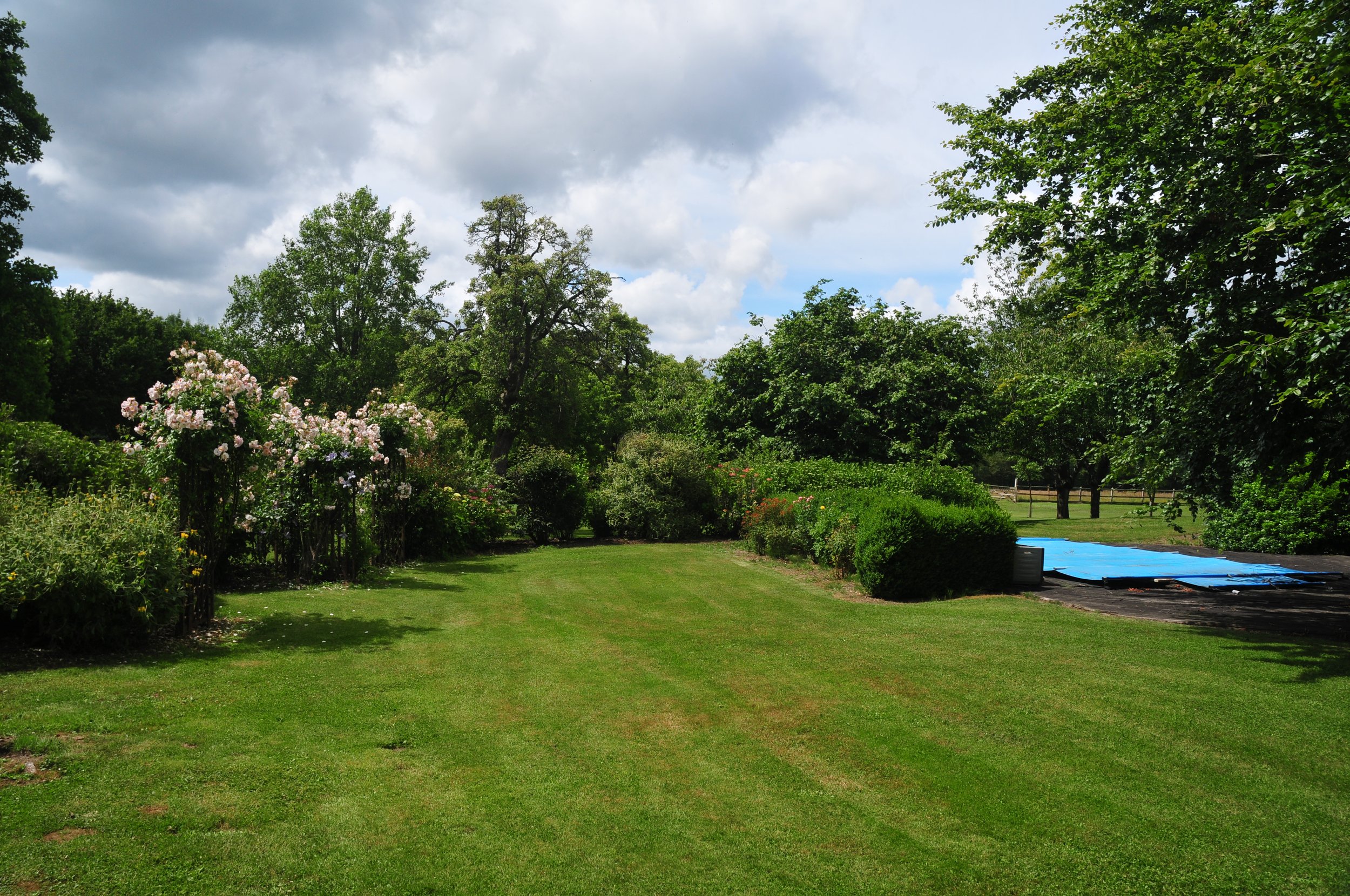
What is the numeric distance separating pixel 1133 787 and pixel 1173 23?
1411cm

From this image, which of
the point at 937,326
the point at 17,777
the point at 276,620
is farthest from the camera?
the point at 937,326

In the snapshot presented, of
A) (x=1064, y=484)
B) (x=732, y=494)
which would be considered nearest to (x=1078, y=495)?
(x=1064, y=484)

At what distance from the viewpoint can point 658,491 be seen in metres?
21.3

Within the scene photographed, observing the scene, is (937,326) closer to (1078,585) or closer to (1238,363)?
(1078,585)

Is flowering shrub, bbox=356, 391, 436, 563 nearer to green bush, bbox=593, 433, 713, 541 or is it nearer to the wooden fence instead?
green bush, bbox=593, 433, 713, 541

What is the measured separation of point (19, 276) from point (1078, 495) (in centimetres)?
6193

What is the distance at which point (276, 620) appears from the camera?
30.5ft

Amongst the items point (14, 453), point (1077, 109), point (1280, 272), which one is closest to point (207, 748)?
point (14, 453)

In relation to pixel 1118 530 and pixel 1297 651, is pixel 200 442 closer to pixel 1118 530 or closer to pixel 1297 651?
pixel 1297 651

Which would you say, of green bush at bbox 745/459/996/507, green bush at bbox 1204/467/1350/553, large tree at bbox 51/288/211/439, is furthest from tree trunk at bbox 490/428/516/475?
green bush at bbox 1204/467/1350/553

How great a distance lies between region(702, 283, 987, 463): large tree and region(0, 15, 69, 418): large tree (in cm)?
2116

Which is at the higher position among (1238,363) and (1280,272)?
(1280,272)

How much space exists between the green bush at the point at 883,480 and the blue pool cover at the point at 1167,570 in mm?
1660

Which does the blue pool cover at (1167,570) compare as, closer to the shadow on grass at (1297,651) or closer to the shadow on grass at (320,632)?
the shadow on grass at (1297,651)
